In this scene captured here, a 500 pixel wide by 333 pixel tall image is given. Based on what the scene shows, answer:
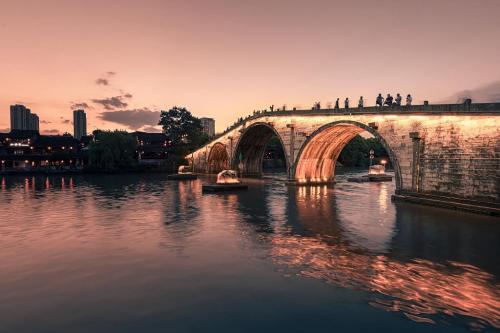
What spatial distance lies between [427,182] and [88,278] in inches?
1060

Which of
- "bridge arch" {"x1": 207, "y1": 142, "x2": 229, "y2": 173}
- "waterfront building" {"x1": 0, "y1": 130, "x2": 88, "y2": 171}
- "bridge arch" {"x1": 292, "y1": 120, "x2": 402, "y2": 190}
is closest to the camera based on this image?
"bridge arch" {"x1": 292, "y1": 120, "x2": 402, "y2": 190}

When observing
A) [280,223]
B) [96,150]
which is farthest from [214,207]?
[96,150]

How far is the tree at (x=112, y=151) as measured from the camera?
81125 millimetres

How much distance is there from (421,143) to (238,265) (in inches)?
890

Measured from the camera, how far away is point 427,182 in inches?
1136

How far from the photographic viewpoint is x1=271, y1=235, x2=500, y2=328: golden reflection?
9391 mm

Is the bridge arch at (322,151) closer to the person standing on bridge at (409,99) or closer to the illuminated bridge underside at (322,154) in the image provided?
the illuminated bridge underside at (322,154)

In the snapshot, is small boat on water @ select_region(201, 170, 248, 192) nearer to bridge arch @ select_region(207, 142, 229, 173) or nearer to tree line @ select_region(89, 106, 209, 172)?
bridge arch @ select_region(207, 142, 229, 173)

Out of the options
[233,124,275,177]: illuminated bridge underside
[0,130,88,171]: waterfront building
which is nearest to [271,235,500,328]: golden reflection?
[233,124,275,177]: illuminated bridge underside

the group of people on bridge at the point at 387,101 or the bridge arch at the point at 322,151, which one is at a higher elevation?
the group of people on bridge at the point at 387,101

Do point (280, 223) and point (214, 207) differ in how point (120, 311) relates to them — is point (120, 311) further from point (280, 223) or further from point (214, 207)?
point (214, 207)

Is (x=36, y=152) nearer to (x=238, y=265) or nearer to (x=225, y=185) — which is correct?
(x=225, y=185)

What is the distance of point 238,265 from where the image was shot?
43.9ft

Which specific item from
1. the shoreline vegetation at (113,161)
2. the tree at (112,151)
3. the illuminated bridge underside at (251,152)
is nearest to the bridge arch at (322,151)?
the illuminated bridge underside at (251,152)
